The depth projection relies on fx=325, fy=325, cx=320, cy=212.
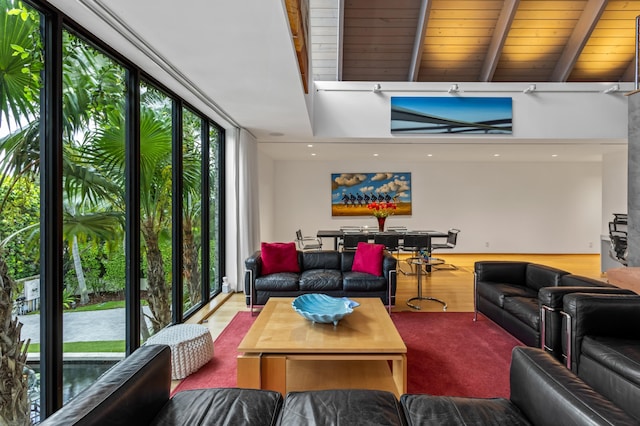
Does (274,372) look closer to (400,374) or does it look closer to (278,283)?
(400,374)

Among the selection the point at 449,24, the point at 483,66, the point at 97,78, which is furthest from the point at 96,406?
the point at 483,66

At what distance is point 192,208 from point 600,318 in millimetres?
4323

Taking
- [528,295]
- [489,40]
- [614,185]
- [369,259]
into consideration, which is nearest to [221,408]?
[369,259]

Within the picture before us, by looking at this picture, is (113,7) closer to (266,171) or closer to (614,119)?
(266,171)

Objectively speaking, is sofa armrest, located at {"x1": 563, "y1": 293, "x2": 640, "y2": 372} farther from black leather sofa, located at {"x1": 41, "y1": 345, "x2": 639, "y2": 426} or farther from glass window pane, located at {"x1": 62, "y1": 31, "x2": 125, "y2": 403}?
glass window pane, located at {"x1": 62, "y1": 31, "x2": 125, "y2": 403}

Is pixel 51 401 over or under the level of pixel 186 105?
under

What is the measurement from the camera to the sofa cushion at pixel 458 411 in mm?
1392

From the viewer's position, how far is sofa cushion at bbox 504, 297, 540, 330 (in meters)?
3.00

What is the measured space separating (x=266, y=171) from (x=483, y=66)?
201 inches

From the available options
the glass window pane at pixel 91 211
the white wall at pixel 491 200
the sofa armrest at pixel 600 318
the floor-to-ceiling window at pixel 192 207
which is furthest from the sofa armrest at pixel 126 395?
the white wall at pixel 491 200

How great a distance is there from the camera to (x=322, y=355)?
7.35 feet

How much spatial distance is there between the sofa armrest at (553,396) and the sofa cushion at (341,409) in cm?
58

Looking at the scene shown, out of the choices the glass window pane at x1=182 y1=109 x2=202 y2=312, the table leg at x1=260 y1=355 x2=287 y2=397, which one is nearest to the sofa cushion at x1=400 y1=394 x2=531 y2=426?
the table leg at x1=260 y1=355 x2=287 y2=397

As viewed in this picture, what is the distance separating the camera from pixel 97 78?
2.57 meters
